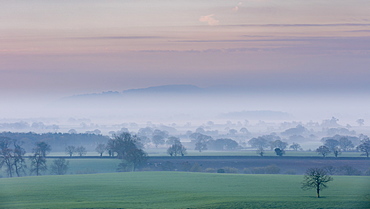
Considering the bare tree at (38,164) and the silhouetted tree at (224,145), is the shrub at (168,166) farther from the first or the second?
the silhouetted tree at (224,145)

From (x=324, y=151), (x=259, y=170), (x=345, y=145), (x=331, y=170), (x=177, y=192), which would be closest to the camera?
(x=177, y=192)

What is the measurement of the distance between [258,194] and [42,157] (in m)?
53.9

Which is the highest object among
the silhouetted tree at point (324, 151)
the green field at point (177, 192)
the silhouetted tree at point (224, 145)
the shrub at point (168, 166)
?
the silhouetted tree at point (224, 145)

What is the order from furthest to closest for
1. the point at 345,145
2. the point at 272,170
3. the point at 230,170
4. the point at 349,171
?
the point at 345,145 < the point at 230,170 < the point at 272,170 < the point at 349,171

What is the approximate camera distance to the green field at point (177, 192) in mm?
60656

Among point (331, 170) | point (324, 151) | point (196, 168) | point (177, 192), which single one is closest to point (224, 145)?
point (324, 151)

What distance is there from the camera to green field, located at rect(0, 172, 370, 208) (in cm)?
6066

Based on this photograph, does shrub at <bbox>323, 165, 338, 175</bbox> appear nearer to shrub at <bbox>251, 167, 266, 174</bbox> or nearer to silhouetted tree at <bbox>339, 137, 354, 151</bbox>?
shrub at <bbox>251, 167, 266, 174</bbox>

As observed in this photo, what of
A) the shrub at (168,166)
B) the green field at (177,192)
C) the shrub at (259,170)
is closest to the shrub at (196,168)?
the shrub at (168,166)

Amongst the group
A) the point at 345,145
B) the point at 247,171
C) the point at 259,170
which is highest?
the point at 345,145

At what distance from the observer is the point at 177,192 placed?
7044 centimetres

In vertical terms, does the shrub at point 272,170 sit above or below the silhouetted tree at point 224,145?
below

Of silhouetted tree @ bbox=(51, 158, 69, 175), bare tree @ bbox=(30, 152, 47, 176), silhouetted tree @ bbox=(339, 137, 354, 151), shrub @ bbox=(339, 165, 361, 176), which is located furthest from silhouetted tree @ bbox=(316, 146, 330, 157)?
bare tree @ bbox=(30, 152, 47, 176)

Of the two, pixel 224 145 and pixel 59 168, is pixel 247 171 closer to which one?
pixel 59 168
